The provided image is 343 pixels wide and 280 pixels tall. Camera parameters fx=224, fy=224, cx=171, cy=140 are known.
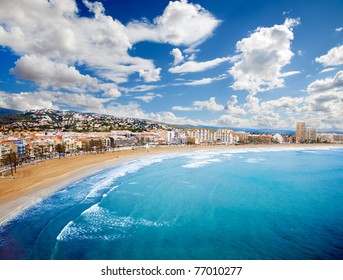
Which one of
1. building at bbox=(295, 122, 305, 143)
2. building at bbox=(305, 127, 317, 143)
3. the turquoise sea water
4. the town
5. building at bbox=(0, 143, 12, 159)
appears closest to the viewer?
the turquoise sea water

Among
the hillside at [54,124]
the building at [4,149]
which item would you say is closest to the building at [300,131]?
the hillside at [54,124]

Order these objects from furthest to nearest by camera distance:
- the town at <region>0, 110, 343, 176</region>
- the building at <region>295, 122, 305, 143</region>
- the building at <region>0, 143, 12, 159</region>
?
1. the building at <region>295, 122, 305, 143</region>
2. the town at <region>0, 110, 343, 176</region>
3. the building at <region>0, 143, 12, 159</region>

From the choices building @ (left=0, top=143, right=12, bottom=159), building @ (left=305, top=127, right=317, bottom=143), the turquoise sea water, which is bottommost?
the turquoise sea water

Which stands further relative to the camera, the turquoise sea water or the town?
the town

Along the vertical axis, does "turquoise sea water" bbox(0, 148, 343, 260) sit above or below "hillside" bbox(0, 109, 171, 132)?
below

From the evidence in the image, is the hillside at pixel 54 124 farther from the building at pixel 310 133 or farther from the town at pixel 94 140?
the building at pixel 310 133

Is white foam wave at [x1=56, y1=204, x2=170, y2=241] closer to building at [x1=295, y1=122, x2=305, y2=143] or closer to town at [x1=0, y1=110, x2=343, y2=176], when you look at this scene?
town at [x1=0, y1=110, x2=343, y2=176]

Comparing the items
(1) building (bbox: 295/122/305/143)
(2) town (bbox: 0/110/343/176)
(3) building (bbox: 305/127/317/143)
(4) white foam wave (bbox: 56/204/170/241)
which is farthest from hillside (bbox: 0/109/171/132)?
(4) white foam wave (bbox: 56/204/170/241)

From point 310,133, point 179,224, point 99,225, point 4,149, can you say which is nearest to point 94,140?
point 4,149
